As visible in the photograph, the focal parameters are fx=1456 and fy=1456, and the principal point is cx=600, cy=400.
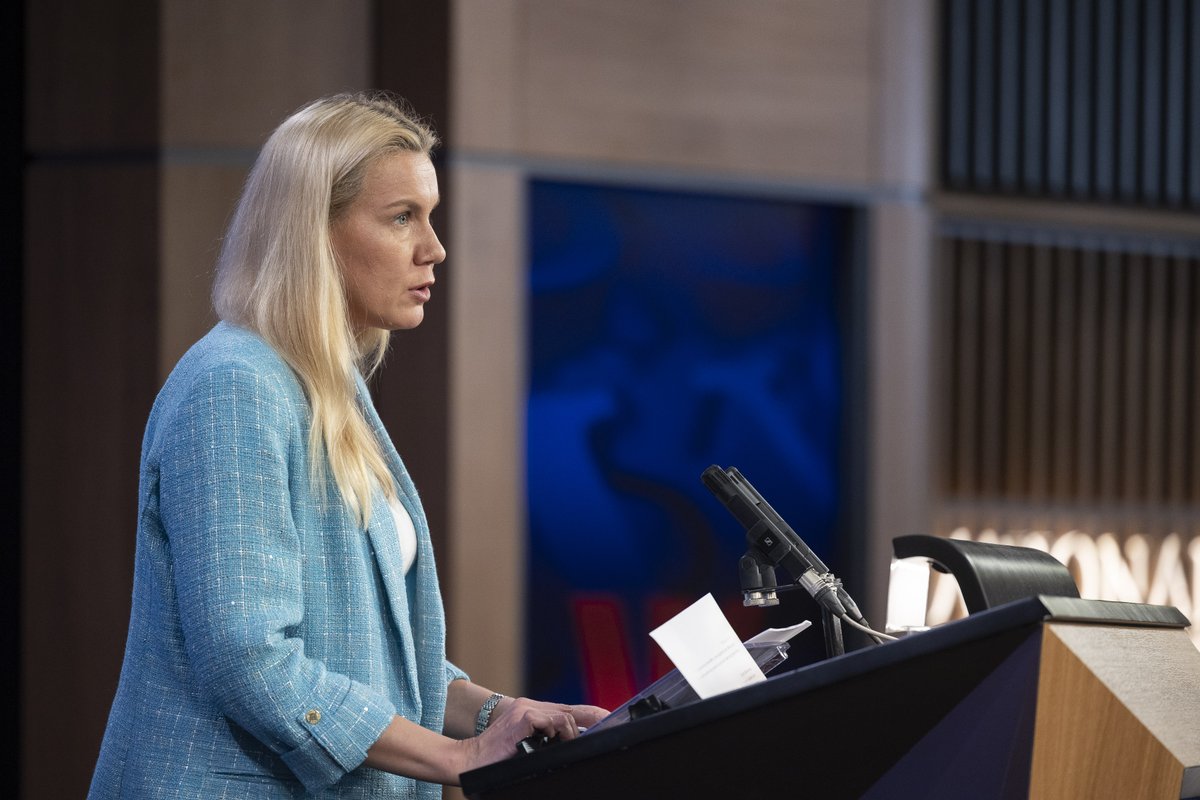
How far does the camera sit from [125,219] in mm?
4402

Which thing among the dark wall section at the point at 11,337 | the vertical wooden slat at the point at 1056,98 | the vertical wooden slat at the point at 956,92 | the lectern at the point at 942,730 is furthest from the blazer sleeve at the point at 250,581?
the vertical wooden slat at the point at 1056,98

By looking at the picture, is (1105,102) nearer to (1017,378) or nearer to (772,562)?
(1017,378)

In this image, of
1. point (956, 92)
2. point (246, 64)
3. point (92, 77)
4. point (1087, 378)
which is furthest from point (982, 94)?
point (92, 77)

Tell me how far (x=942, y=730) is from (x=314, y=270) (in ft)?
2.97

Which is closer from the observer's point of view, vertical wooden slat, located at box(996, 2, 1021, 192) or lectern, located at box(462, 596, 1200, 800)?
lectern, located at box(462, 596, 1200, 800)

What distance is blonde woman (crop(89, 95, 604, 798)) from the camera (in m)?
1.59

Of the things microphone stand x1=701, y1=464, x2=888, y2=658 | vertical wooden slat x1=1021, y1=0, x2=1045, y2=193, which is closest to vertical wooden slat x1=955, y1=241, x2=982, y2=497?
vertical wooden slat x1=1021, y1=0, x2=1045, y2=193

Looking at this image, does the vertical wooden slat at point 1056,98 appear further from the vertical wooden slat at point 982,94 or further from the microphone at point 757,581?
the microphone at point 757,581

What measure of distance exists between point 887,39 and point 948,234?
78 cm

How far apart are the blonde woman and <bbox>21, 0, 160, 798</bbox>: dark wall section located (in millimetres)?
2660

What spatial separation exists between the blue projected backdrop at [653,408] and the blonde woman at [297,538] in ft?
8.92

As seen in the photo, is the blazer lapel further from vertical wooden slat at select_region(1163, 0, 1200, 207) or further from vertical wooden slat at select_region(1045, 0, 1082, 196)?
vertical wooden slat at select_region(1163, 0, 1200, 207)

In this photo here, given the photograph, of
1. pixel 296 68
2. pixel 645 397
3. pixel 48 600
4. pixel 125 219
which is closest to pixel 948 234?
pixel 645 397

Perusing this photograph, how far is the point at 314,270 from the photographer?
1.77 metres
